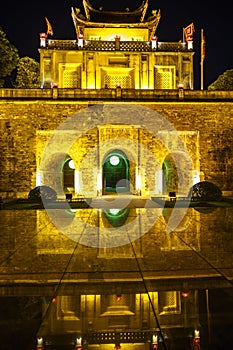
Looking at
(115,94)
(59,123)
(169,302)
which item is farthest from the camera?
(115,94)

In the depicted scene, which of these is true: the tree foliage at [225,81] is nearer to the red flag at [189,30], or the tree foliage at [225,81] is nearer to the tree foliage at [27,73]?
the red flag at [189,30]

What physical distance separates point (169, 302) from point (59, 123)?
1935 cm

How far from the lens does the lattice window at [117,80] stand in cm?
2977

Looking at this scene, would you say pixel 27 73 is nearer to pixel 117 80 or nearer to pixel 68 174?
pixel 117 80

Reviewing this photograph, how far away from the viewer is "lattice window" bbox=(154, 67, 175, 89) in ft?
98.0

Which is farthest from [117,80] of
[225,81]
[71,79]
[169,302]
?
[169,302]

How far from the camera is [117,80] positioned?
30.0 metres

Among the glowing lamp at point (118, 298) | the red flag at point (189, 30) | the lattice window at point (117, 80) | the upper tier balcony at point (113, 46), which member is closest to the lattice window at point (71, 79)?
the upper tier balcony at point (113, 46)

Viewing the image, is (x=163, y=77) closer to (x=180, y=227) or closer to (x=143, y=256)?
(x=180, y=227)

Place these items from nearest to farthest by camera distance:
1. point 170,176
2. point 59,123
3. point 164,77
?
1. point 59,123
2. point 170,176
3. point 164,77

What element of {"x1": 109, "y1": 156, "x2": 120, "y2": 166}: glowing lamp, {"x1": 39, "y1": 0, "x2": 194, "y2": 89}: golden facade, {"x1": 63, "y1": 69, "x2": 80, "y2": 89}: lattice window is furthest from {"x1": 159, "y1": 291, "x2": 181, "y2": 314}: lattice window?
{"x1": 63, "y1": 69, "x2": 80, "y2": 89}: lattice window

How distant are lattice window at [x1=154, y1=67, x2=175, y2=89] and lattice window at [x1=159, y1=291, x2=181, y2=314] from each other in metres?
27.9

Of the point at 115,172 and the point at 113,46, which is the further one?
the point at 113,46

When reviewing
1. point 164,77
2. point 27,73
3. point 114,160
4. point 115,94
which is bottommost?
point 114,160
